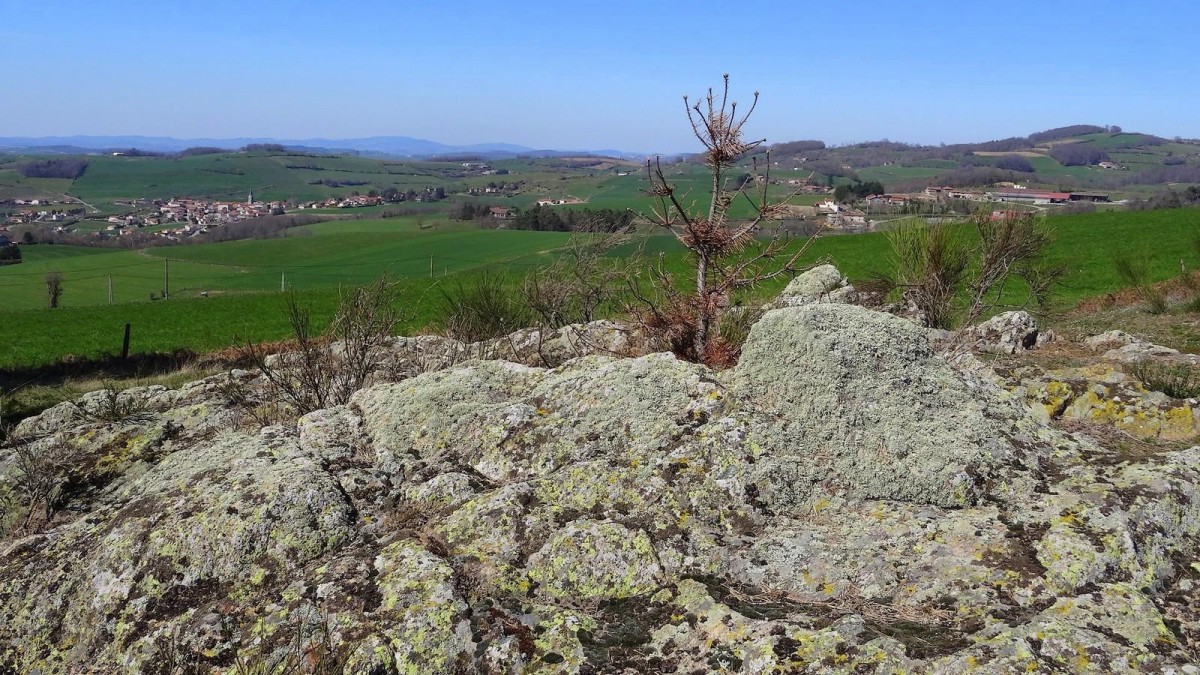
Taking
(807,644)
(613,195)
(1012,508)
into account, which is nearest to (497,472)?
(807,644)

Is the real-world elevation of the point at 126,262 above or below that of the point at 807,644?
below

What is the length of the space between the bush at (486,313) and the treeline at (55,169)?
7819 inches

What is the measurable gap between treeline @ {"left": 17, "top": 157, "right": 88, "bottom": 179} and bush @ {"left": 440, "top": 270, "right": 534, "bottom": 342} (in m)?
199

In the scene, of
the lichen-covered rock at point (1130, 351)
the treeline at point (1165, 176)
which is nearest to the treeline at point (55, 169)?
the lichen-covered rock at point (1130, 351)

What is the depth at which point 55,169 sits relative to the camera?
174 meters

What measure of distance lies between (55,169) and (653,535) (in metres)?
220

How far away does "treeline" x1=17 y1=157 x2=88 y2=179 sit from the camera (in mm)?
168875

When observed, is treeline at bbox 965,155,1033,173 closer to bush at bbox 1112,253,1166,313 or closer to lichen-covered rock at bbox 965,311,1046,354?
bush at bbox 1112,253,1166,313

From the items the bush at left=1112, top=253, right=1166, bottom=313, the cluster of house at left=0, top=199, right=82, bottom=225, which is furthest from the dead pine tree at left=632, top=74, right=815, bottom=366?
the cluster of house at left=0, top=199, right=82, bottom=225

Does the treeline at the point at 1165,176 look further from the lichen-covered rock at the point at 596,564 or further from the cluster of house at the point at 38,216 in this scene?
the cluster of house at the point at 38,216

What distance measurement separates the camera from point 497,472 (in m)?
4.72

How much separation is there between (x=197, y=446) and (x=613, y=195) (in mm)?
120142

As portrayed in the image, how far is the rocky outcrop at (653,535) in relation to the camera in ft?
10.4

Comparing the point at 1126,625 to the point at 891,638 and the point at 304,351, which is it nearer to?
the point at 891,638
